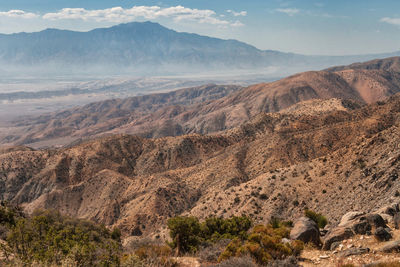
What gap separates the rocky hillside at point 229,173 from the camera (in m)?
33.6

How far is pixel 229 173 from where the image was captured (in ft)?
184

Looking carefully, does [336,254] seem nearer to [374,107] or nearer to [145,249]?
[145,249]

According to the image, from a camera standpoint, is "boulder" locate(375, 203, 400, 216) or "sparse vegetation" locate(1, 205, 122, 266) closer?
"sparse vegetation" locate(1, 205, 122, 266)

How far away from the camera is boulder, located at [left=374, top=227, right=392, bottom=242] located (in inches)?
558

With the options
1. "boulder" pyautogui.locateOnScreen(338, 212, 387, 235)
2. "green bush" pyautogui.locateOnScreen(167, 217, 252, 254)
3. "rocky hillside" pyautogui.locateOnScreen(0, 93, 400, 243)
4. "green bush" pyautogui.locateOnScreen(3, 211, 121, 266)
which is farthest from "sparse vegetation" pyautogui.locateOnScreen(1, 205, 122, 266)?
"rocky hillside" pyautogui.locateOnScreen(0, 93, 400, 243)

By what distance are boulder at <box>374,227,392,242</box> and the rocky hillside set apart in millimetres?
10752

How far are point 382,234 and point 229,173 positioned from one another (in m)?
42.1

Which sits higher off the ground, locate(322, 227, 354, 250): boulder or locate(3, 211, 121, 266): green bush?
locate(322, 227, 354, 250): boulder

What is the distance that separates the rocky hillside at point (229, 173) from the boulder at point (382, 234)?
35.3 ft

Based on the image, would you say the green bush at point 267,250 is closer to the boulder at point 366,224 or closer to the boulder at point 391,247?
the boulder at point 366,224

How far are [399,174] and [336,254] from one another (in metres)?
17.8

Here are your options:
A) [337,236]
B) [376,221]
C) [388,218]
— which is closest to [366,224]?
[376,221]

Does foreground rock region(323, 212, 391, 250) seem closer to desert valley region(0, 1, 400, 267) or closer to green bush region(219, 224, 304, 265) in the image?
desert valley region(0, 1, 400, 267)

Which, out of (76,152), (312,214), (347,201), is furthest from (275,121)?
(312,214)
